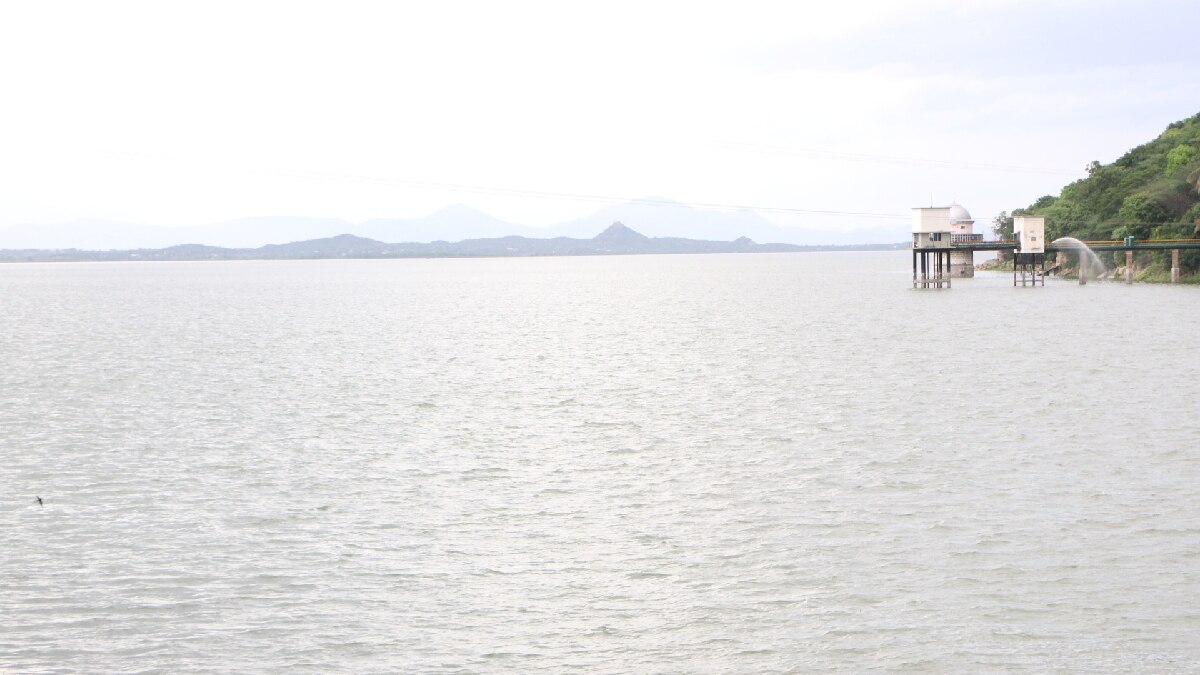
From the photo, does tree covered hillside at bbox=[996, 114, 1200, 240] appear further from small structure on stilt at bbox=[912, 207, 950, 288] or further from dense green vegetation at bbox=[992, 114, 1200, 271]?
small structure on stilt at bbox=[912, 207, 950, 288]

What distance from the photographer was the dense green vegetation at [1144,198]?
396 ft

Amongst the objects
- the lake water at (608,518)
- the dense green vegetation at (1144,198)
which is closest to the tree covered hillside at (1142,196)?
the dense green vegetation at (1144,198)

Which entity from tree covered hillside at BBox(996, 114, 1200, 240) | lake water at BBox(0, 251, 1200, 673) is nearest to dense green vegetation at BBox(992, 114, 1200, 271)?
tree covered hillside at BBox(996, 114, 1200, 240)

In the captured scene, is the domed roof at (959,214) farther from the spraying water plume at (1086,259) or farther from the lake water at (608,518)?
the lake water at (608,518)

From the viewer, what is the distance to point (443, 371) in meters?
51.9

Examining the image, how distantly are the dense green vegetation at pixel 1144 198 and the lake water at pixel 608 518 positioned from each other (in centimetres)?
7616

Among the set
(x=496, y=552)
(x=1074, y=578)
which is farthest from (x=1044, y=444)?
(x=496, y=552)

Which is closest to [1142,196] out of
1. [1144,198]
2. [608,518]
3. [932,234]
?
[1144,198]

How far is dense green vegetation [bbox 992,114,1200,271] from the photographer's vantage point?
121 meters

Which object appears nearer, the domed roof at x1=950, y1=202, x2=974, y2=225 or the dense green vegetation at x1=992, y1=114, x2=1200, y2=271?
the dense green vegetation at x1=992, y1=114, x2=1200, y2=271

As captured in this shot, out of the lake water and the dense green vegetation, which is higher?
the dense green vegetation

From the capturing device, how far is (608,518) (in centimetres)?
2275

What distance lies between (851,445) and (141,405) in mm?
22766

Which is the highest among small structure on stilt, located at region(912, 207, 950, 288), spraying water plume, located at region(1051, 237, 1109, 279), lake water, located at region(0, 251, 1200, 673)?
small structure on stilt, located at region(912, 207, 950, 288)
